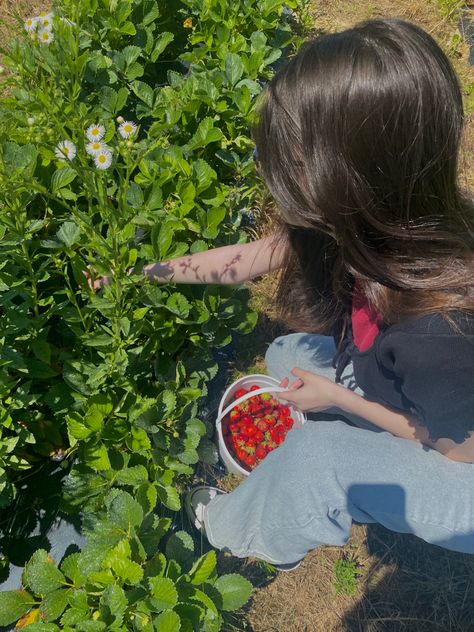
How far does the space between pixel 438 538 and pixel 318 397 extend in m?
0.45

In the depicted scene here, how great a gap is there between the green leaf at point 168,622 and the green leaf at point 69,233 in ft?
2.48

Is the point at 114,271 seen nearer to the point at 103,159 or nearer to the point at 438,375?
the point at 103,159

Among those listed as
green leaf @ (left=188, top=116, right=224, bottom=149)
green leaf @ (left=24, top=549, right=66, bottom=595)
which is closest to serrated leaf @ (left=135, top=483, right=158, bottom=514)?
green leaf @ (left=24, top=549, right=66, bottom=595)

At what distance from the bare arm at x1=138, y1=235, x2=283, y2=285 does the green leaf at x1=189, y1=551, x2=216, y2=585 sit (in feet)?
2.11

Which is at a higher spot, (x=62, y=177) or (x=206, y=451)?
(x=62, y=177)

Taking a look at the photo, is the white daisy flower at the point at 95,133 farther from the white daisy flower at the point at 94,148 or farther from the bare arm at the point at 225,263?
the bare arm at the point at 225,263

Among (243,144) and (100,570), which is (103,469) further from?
(243,144)

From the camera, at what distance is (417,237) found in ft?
3.37

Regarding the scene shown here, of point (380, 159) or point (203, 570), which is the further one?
point (203, 570)

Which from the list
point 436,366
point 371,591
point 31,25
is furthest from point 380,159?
point 371,591

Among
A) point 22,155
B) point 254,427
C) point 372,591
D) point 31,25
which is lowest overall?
point 372,591

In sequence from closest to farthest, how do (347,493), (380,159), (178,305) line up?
(380,159), (347,493), (178,305)

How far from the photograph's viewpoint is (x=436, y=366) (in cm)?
102

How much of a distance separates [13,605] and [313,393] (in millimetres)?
852
